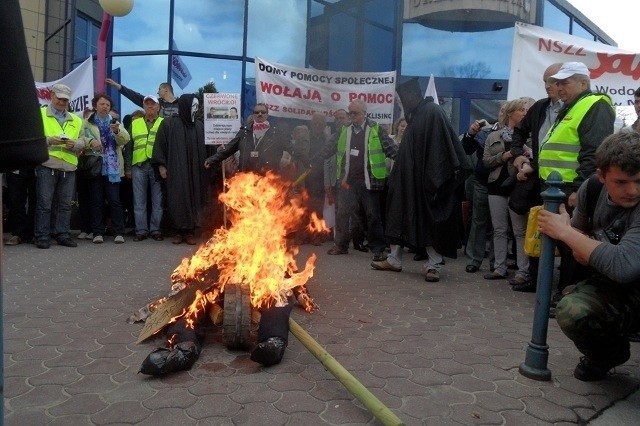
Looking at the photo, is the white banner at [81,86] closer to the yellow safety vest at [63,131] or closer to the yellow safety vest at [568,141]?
the yellow safety vest at [63,131]

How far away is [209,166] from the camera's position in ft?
27.5

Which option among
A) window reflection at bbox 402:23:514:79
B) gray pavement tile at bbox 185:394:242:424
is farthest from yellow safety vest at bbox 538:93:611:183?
window reflection at bbox 402:23:514:79

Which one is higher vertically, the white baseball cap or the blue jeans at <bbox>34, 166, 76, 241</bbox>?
the white baseball cap

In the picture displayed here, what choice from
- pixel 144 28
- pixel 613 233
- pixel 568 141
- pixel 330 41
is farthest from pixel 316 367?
pixel 330 41

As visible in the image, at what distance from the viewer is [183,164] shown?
8.57 metres

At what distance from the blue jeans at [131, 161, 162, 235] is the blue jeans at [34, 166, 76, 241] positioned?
1003 millimetres

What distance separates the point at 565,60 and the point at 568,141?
3379 mm

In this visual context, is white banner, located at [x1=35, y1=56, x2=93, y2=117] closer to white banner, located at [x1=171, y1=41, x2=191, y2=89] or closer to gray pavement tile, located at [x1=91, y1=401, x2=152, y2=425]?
white banner, located at [x1=171, y1=41, x2=191, y2=89]

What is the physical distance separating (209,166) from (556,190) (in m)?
6.14

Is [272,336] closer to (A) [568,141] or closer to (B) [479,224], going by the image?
(A) [568,141]

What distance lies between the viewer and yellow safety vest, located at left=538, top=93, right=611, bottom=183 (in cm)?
472

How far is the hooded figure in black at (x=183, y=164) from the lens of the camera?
8.52 meters

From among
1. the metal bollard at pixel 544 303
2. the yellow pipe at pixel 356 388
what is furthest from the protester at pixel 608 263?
the yellow pipe at pixel 356 388

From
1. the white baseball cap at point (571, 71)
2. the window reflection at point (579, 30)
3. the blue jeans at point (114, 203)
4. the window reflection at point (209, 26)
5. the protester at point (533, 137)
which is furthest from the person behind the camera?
the window reflection at point (579, 30)
